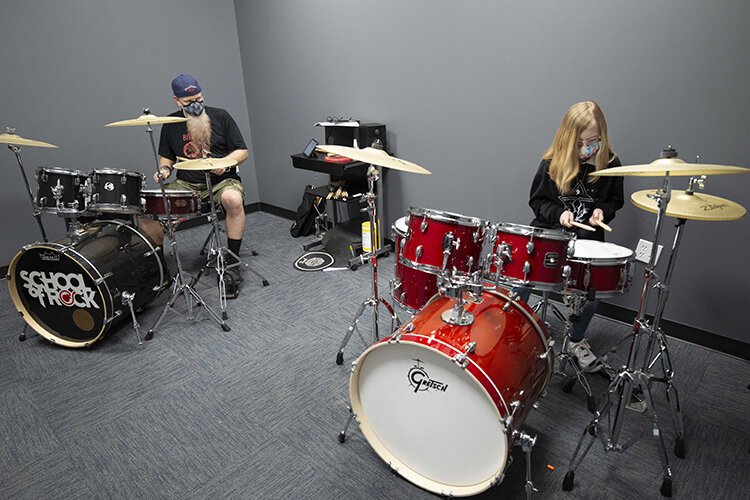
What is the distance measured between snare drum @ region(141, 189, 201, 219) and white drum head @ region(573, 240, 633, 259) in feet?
7.51

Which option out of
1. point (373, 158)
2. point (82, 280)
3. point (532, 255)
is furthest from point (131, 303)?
point (532, 255)

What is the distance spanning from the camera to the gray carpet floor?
167 cm

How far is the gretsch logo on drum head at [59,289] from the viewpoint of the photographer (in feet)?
7.81

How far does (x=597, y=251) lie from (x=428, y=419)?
1011 mm

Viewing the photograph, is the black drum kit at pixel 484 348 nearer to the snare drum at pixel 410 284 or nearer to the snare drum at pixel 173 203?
the snare drum at pixel 410 284

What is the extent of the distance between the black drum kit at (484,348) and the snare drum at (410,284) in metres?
0.23

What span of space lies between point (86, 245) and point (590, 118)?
2.62 metres

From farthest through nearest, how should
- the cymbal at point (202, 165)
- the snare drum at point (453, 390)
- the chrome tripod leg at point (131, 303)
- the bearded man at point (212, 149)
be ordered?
the bearded man at point (212, 149) → the chrome tripod leg at point (131, 303) → the cymbal at point (202, 165) → the snare drum at point (453, 390)

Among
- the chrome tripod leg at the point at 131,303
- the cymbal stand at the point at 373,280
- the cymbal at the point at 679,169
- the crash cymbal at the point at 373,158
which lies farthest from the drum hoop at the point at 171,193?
the cymbal at the point at 679,169

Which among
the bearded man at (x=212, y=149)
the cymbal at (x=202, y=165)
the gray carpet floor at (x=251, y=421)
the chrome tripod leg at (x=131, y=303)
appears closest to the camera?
the gray carpet floor at (x=251, y=421)

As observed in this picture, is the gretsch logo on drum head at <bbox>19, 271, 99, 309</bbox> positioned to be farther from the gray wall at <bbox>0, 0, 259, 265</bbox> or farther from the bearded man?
the gray wall at <bbox>0, 0, 259, 265</bbox>

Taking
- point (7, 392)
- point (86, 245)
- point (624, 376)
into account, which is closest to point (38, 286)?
point (86, 245)

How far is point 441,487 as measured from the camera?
1.57m

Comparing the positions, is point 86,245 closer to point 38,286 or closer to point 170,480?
point 38,286
